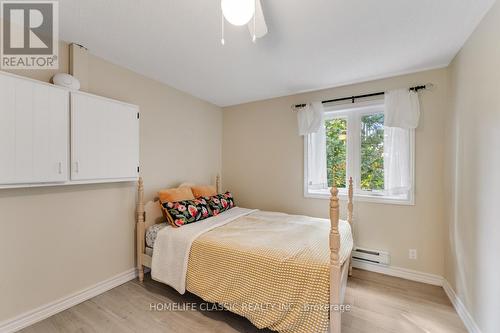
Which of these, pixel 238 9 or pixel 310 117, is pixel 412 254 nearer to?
pixel 310 117

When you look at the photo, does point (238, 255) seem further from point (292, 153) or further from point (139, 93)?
point (139, 93)

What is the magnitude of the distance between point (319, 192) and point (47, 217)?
3.04 m

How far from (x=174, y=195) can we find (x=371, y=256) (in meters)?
2.57

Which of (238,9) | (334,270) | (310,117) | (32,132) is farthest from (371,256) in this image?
(32,132)

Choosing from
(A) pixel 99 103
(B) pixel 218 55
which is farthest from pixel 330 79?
(A) pixel 99 103

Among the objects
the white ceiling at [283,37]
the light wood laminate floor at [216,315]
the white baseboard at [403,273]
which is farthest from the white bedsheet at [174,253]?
the white baseboard at [403,273]

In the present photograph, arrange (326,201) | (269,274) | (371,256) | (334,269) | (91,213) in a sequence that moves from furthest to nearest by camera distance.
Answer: (326,201), (371,256), (91,213), (269,274), (334,269)

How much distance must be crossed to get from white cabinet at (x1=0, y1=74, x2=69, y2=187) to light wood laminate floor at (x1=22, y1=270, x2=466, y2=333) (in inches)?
48.0

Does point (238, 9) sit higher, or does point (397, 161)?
point (238, 9)

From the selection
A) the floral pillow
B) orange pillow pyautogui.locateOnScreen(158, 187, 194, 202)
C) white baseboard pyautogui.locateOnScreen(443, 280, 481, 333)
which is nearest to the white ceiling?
orange pillow pyautogui.locateOnScreen(158, 187, 194, 202)

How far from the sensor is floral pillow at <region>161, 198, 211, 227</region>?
2441mm

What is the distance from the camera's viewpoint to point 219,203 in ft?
10.2

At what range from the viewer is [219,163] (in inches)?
160

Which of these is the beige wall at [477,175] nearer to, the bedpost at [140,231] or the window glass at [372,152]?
the window glass at [372,152]
